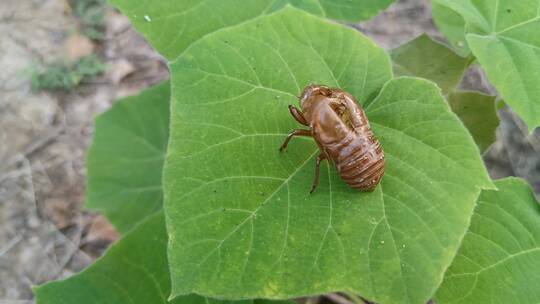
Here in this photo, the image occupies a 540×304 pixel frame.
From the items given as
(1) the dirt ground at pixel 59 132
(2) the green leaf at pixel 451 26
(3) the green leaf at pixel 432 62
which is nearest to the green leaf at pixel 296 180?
(3) the green leaf at pixel 432 62

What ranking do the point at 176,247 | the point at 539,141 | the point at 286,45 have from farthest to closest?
the point at 539,141
the point at 286,45
the point at 176,247

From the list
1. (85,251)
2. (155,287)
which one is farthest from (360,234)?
(85,251)

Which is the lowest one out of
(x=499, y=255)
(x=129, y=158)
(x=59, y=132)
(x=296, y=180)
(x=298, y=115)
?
(x=59, y=132)

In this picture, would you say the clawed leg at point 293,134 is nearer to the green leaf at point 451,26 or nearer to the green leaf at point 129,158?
the green leaf at point 451,26

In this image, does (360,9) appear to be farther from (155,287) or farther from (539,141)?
(539,141)

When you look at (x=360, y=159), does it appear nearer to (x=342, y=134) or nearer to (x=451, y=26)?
(x=342, y=134)

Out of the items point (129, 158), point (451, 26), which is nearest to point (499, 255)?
point (451, 26)

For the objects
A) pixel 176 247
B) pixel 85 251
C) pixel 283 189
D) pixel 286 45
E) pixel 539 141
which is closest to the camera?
pixel 176 247
